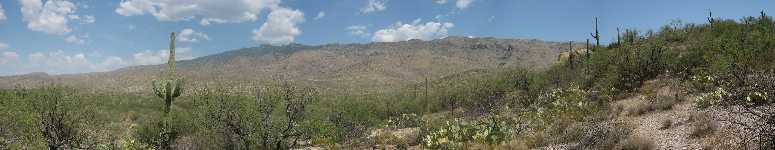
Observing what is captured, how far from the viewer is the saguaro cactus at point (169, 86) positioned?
10920 millimetres

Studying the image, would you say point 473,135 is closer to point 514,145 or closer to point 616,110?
point 514,145

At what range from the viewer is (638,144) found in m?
14.5

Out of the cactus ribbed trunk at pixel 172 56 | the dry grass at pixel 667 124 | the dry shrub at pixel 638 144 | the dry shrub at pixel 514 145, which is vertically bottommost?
the dry shrub at pixel 514 145

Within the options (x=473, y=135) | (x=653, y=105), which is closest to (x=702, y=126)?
(x=653, y=105)

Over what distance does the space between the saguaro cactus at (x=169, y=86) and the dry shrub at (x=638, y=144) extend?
10.4 meters

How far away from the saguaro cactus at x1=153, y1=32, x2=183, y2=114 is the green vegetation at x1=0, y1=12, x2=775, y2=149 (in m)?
0.02

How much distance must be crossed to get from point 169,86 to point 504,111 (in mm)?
20872

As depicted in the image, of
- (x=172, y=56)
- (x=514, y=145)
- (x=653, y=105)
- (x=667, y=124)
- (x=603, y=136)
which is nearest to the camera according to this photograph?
(x=172, y=56)

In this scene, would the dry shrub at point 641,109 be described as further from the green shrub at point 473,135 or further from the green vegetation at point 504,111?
the green shrub at point 473,135

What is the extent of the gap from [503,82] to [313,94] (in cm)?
4020

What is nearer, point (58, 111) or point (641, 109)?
point (641, 109)

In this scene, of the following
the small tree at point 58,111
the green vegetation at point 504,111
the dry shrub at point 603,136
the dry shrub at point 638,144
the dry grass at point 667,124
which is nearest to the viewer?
the dry shrub at point 638,144

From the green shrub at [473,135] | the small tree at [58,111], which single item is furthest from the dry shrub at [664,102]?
the small tree at [58,111]

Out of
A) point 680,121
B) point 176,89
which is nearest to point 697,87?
point 680,121
